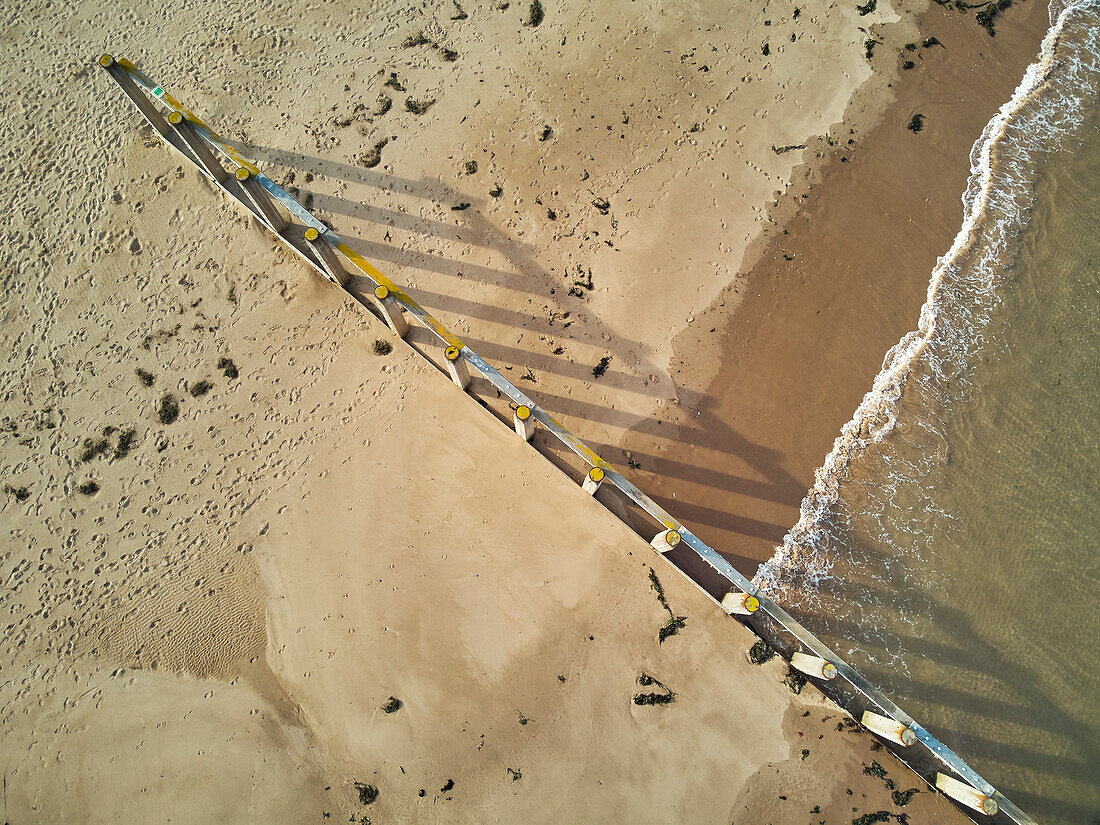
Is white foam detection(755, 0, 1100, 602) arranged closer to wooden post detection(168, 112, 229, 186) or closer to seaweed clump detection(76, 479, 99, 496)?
seaweed clump detection(76, 479, 99, 496)

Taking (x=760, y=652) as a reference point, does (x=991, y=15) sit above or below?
above

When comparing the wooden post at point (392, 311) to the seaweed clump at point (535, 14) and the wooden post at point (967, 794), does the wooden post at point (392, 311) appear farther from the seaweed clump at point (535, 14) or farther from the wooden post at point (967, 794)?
the wooden post at point (967, 794)

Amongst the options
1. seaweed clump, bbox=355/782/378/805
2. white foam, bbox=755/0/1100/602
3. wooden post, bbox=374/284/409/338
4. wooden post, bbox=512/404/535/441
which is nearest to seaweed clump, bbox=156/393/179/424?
wooden post, bbox=374/284/409/338

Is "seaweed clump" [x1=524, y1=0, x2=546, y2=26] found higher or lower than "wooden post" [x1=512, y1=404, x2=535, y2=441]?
higher

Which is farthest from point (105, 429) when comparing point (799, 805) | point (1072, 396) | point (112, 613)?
point (1072, 396)

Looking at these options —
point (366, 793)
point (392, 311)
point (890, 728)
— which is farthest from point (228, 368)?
point (890, 728)

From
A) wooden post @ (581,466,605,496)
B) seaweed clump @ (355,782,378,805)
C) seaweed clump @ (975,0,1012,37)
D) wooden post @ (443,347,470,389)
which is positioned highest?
seaweed clump @ (975,0,1012,37)

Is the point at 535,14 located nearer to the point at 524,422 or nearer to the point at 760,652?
the point at 524,422

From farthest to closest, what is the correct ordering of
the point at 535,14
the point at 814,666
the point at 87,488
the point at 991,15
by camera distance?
the point at 991,15 < the point at 535,14 < the point at 87,488 < the point at 814,666
